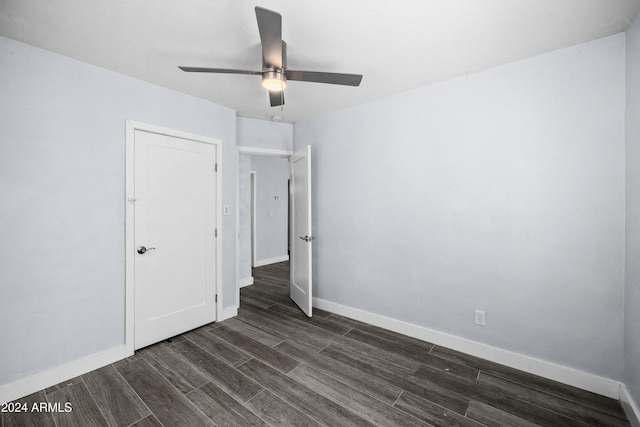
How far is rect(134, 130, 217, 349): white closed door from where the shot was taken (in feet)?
8.59

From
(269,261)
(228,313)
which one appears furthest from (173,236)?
(269,261)

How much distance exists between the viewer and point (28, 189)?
201 centimetres

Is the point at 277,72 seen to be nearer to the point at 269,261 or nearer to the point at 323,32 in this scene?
the point at 323,32

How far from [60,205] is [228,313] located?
6.54 ft

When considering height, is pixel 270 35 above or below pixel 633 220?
above

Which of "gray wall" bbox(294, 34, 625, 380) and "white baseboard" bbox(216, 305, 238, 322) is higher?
"gray wall" bbox(294, 34, 625, 380)

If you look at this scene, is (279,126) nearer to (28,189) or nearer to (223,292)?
(223,292)

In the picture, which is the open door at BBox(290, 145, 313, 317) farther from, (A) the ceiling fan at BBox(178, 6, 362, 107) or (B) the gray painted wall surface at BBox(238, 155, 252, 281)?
(A) the ceiling fan at BBox(178, 6, 362, 107)

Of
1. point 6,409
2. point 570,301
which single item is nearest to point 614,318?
point 570,301

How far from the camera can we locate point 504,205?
2340 mm

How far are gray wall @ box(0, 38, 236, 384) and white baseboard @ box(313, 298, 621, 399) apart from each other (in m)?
2.63

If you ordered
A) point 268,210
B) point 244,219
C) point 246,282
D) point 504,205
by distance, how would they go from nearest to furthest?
point 504,205, point 246,282, point 244,219, point 268,210

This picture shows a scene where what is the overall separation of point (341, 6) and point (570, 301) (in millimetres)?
2675

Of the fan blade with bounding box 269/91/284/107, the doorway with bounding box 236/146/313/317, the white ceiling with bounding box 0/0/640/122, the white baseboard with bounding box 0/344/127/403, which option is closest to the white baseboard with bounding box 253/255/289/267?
the doorway with bounding box 236/146/313/317
